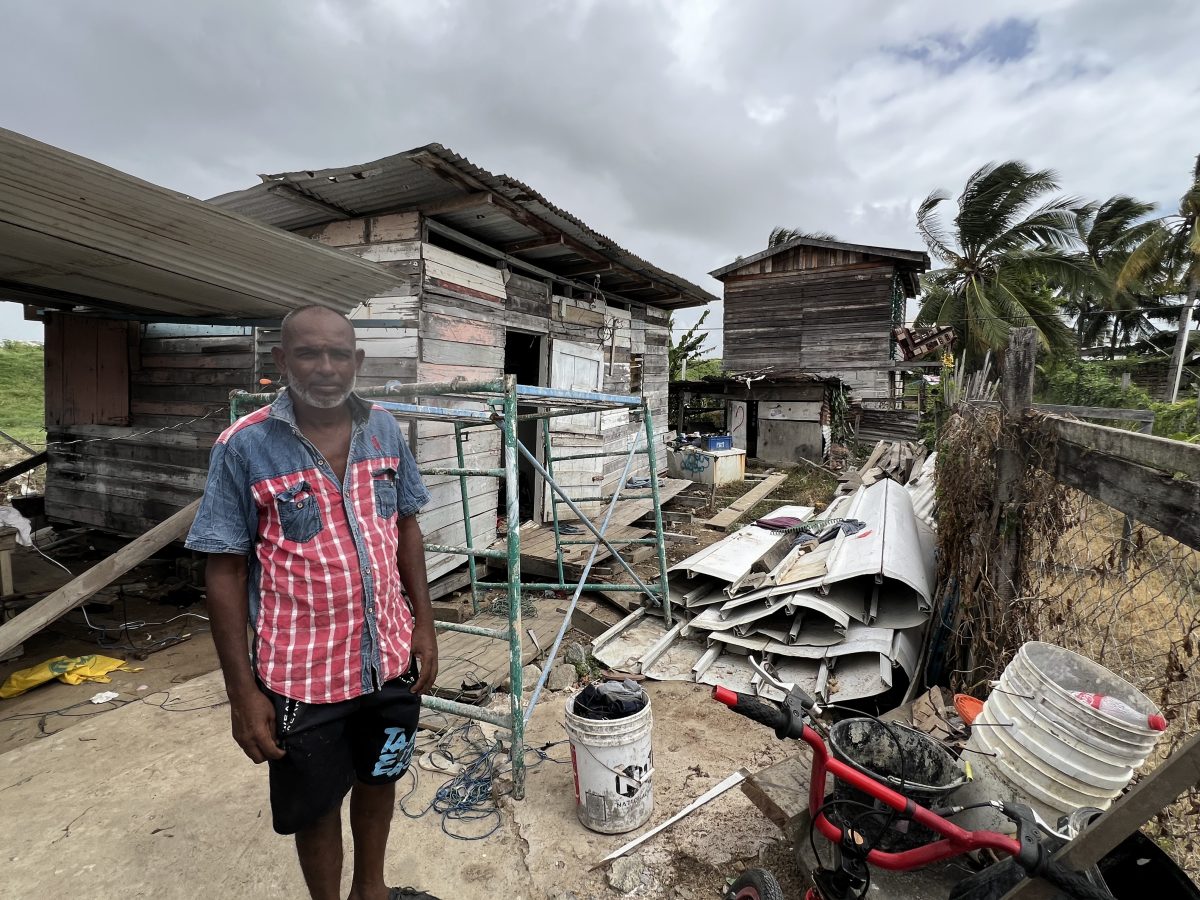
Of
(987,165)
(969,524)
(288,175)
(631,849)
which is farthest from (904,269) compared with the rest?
(631,849)

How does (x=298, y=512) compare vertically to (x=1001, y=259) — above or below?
below

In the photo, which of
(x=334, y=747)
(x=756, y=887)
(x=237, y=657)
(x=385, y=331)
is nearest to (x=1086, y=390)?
(x=385, y=331)

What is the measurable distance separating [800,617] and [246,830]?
3814 mm

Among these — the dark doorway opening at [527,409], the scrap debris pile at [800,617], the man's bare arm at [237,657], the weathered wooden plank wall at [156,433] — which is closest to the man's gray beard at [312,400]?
the man's bare arm at [237,657]

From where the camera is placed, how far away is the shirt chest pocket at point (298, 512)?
168cm

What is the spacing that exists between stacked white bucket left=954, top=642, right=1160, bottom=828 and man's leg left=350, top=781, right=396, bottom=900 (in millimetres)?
2323

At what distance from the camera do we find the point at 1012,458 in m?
3.46

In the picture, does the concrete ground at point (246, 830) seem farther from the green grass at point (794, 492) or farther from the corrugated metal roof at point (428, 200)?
the green grass at point (794, 492)

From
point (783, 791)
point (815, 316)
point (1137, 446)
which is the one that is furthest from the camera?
point (815, 316)

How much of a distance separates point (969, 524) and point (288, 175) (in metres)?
6.02

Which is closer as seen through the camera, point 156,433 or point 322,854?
point 322,854

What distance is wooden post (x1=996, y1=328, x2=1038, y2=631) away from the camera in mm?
3377

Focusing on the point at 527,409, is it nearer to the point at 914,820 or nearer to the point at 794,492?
the point at 794,492

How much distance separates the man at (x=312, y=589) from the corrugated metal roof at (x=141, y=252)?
7.11ft
